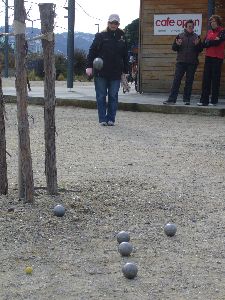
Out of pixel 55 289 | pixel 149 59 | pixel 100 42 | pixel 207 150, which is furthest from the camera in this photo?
pixel 149 59

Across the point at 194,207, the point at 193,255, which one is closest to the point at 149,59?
the point at 194,207

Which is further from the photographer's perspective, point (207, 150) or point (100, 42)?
point (100, 42)

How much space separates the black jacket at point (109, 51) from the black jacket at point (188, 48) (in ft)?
7.55

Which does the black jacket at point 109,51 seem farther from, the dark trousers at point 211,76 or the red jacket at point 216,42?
the dark trousers at point 211,76

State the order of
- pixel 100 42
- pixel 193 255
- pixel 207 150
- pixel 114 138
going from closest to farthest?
1. pixel 193 255
2. pixel 207 150
3. pixel 114 138
4. pixel 100 42

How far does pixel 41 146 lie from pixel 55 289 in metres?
5.50

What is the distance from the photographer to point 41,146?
9.64 metres

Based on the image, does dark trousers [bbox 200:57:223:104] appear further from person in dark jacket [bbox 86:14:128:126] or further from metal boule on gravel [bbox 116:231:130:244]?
metal boule on gravel [bbox 116:231:130:244]

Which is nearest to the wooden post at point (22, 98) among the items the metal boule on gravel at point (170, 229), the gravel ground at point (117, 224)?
the gravel ground at point (117, 224)

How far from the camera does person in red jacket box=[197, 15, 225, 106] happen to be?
522 inches

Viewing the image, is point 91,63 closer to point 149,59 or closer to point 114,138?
point 114,138

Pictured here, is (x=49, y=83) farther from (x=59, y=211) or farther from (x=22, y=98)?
(x=59, y=211)

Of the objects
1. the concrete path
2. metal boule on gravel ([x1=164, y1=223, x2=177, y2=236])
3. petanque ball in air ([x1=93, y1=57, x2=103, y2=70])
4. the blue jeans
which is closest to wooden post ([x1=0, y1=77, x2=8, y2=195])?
metal boule on gravel ([x1=164, y1=223, x2=177, y2=236])

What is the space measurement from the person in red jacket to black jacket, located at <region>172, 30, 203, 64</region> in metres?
0.21
